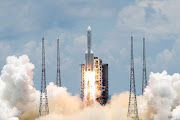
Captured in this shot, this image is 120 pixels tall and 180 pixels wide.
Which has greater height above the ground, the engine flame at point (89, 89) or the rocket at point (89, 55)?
the rocket at point (89, 55)

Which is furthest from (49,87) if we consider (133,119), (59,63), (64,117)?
(133,119)

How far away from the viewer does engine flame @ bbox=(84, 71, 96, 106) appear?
98812 mm

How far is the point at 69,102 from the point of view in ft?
336

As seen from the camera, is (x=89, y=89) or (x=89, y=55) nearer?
(x=89, y=55)

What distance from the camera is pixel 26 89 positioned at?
9638cm

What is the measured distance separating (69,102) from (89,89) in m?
6.12

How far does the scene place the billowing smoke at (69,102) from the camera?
92.6m

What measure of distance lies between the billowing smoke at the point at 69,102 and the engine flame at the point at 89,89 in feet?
5.64

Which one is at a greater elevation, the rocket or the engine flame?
the rocket

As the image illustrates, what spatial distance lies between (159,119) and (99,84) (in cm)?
1587

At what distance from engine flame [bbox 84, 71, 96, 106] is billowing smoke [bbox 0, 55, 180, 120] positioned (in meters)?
1.72

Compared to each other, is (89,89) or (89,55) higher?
(89,55)

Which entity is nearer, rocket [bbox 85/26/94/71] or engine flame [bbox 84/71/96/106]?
rocket [bbox 85/26/94/71]

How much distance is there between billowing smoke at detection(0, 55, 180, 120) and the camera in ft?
304
